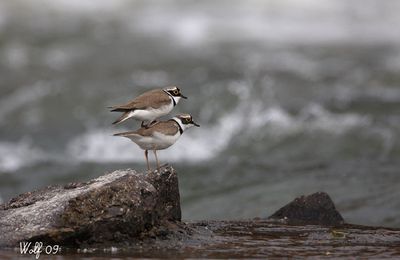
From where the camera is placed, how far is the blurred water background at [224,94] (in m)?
13.1

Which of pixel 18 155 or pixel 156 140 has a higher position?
pixel 18 155

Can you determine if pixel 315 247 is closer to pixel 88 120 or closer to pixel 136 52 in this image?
pixel 88 120

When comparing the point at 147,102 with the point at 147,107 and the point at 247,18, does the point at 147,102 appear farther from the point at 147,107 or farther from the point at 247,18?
the point at 247,18

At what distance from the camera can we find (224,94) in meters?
17.0

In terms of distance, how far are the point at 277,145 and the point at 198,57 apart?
6.17m

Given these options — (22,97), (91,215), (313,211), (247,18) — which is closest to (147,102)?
(91,215)

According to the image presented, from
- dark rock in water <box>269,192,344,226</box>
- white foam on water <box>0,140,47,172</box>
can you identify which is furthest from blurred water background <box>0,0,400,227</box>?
dark rock in water <box>269,192,344,226</box>

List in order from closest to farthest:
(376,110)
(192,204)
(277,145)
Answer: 1. (192,204)
2. (277,145)
3. (376,110)

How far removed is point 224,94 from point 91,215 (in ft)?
33.1

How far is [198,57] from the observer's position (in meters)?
20.7

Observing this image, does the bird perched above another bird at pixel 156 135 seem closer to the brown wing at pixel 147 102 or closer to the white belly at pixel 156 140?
the white belly at pixel 156 140

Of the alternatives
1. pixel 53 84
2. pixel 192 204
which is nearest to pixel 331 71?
pixel 53 84

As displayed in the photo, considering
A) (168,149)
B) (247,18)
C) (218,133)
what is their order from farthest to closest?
1. (247,18)
2. (218,133)
3. (168,149)

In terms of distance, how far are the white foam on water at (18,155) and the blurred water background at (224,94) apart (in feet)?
0.11
